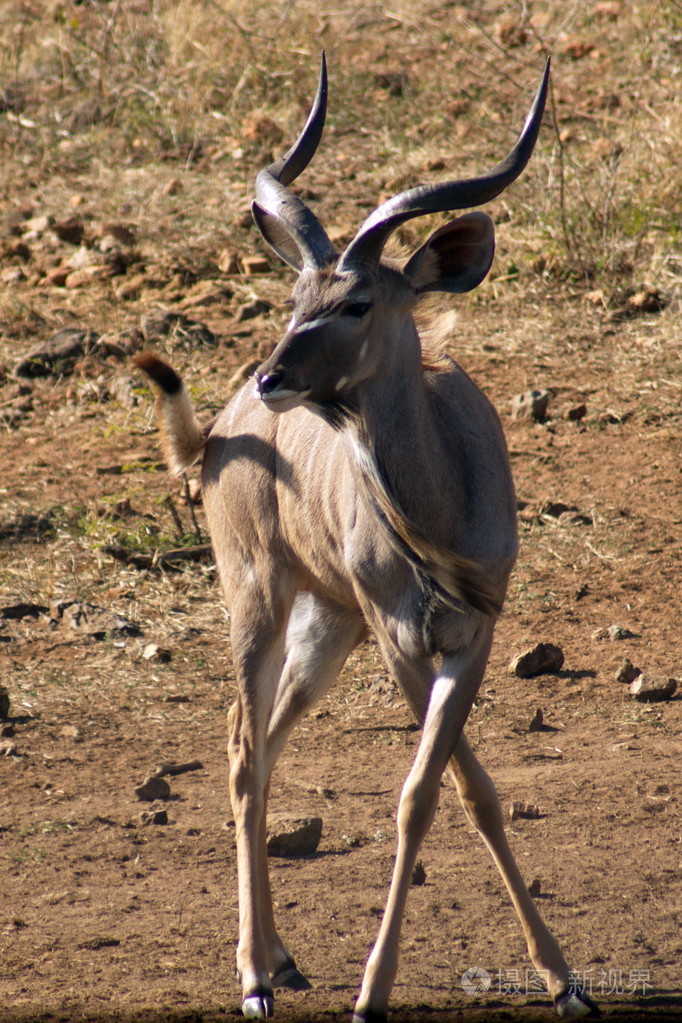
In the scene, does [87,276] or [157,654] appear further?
[87,276]

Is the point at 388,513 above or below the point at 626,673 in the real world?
above

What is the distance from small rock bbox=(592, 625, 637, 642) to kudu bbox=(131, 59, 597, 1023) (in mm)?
2080

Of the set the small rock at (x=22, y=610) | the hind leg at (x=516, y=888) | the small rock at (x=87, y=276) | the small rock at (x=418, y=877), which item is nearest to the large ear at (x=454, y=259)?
the hind leg at (x=516, y=888)

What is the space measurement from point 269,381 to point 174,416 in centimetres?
122

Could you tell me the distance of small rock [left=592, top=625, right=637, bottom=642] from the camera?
5.80 m

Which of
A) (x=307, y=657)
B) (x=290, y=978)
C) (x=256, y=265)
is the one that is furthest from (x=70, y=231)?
(x=290, y=978)

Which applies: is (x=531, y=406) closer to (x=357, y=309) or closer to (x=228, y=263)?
(x=228, y=263)

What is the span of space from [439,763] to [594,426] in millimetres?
4337

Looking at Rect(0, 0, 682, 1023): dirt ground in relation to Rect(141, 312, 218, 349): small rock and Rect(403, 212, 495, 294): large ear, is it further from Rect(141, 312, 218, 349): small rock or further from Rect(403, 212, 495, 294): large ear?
Rect(403, 212, 495, 294): large ear

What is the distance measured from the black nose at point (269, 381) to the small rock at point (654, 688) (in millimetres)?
2692

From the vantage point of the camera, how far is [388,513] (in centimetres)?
351

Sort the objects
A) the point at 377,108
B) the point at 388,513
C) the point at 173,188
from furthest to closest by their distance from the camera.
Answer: the point at 377,108
the point at 173,188
the point at 388,513

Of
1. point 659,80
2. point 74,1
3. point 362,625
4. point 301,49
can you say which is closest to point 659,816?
point 362,625

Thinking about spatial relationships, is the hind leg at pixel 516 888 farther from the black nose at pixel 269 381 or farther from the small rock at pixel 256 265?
the small rock at pixel 256 265
